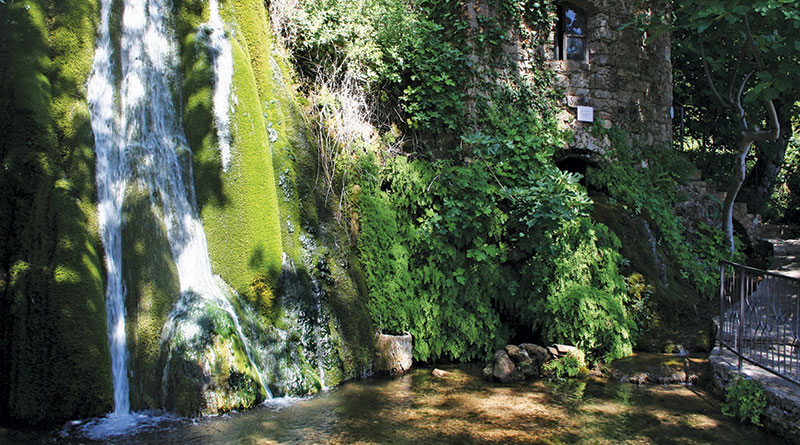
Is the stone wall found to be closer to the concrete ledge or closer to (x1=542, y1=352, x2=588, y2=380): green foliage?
(x1=542, y1=352, x2=588, y2=380): green foliage

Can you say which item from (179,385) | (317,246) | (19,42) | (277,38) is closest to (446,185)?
(317,246)

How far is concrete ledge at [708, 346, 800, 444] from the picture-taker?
17.2 feet

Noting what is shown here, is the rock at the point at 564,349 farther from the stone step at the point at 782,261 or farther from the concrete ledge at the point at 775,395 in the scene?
the stone step at the point at 782,261

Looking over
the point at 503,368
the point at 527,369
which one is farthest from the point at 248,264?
the point at 527,369

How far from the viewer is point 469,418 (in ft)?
18.9

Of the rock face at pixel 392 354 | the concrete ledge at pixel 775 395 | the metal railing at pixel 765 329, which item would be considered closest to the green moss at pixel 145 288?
the rock face at pixel 392 354

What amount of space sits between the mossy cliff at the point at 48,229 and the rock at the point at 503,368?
4316 millimetres

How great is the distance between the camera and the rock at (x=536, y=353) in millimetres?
7668

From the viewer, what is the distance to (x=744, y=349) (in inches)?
263

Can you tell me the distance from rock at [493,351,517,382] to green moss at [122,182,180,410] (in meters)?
3.87

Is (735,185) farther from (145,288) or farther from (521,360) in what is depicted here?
(145,288)

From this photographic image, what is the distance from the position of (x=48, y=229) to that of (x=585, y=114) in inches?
367

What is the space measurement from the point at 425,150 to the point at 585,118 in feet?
12.4

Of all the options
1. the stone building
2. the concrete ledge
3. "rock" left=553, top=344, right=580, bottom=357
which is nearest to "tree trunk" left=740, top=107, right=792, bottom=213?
the stone building
